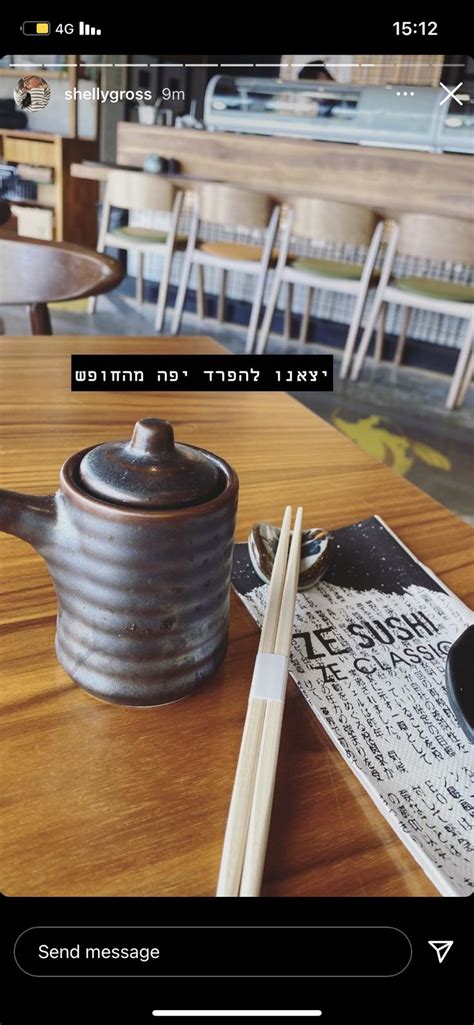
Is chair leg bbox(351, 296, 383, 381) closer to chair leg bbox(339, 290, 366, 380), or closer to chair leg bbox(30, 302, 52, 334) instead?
chair leg bbox(339, 290, 366, 380)

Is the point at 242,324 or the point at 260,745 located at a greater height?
the point at 260,745

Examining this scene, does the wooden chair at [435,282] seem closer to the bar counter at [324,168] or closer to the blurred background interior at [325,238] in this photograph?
the blurred background interior at [325,238]

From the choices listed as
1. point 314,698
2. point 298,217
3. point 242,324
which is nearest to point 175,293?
point 242,324

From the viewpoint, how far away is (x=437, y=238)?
2791 millimetres

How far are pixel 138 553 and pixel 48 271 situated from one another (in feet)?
3.19

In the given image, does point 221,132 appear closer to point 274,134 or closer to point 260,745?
point 274,134

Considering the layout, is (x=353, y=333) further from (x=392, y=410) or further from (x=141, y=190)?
(x=141, y=190)

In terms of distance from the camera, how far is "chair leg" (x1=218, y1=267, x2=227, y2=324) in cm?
392

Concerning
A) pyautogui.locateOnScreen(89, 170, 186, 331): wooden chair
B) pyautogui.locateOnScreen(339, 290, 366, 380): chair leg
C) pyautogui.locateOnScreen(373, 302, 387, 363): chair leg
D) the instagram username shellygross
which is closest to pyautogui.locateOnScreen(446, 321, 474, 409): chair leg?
pyautogui.locateOnScreen(339, 290, 366, 380): chair leg
